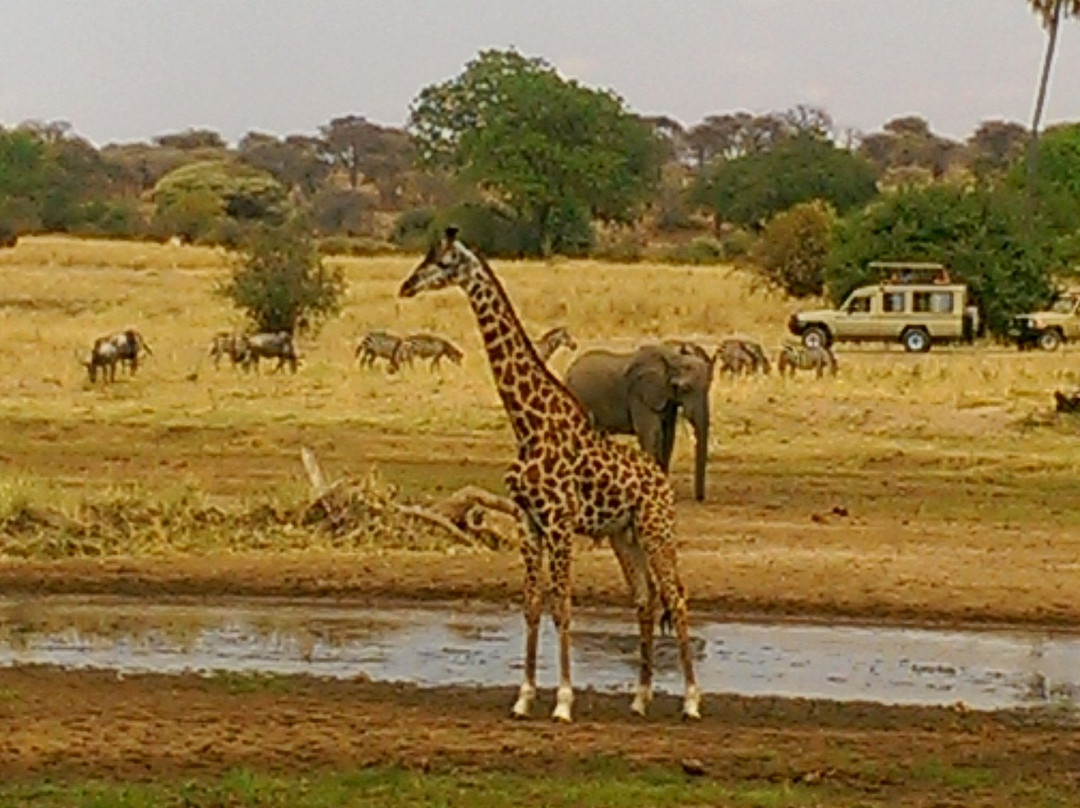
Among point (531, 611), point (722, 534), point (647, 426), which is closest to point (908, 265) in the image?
point (647, 426)

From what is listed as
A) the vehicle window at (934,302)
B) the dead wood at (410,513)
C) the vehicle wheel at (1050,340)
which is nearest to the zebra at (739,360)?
the vehicle window at (934,302)

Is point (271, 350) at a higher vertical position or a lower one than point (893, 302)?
lower

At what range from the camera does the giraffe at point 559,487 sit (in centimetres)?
1215

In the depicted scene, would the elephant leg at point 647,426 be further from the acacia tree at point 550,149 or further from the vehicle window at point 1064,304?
the acacia tree at point 550,149

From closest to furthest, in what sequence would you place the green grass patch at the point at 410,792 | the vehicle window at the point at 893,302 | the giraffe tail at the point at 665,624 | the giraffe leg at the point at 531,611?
the green grass patch at the point at 410,792, the giraffe leg at the point at 531,611, the giraffe tail at the point at 665,624, the vehicle window at the point at 893,302

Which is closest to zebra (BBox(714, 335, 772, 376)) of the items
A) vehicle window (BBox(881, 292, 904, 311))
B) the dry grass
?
the dry grass

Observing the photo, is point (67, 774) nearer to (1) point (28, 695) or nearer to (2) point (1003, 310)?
(1) point (28, 695)

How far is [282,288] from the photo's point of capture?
44.8 m

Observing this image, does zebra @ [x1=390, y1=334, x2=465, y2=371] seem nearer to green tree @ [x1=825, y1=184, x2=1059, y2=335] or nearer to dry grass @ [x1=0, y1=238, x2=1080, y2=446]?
dry grass @ [x1=0, y1=238, x2=1080, y2=446]

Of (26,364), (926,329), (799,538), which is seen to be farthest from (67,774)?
(926,329)

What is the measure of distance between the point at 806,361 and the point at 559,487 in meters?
26.5

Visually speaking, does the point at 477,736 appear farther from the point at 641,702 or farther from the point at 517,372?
the point at 517,372

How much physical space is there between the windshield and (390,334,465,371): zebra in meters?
18.7

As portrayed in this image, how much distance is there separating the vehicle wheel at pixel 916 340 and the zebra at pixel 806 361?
30.6 ft
